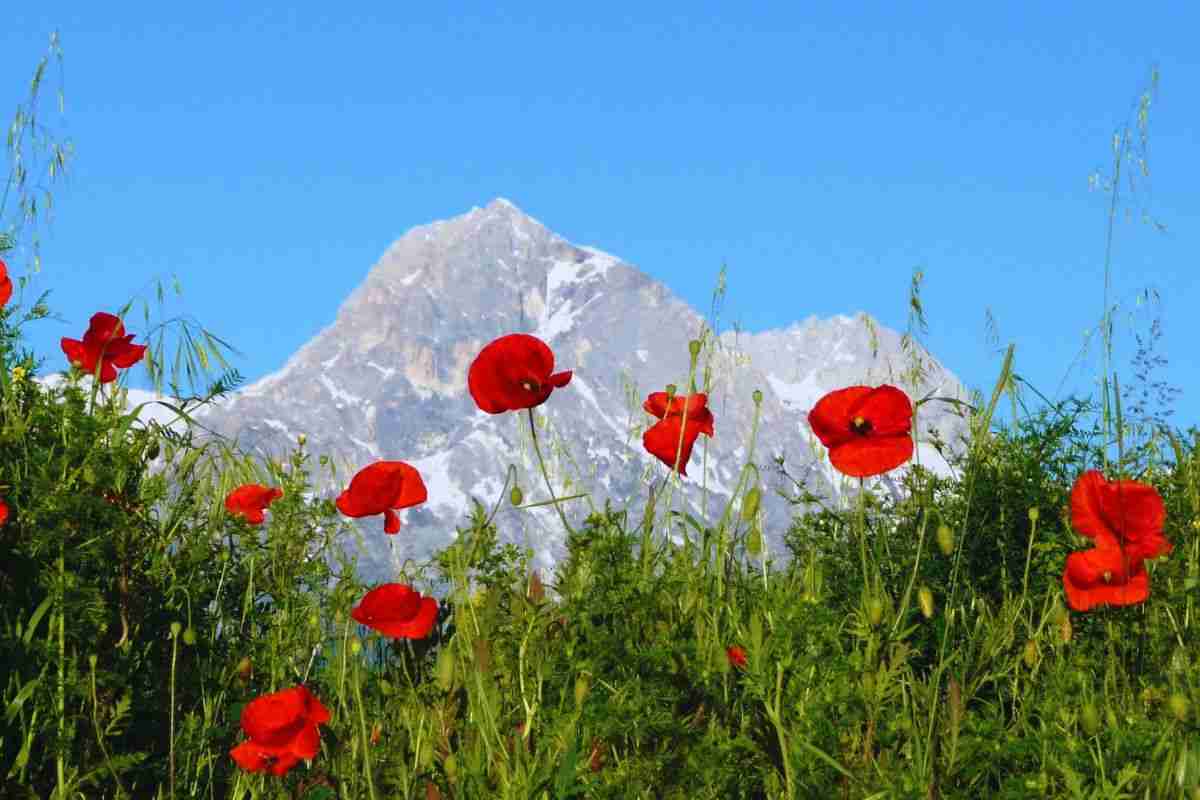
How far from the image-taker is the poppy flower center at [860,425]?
2811 millimetres

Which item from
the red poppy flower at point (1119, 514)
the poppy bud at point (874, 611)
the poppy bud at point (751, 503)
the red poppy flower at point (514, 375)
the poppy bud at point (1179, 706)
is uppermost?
the red poppy flower at point (514, 375)

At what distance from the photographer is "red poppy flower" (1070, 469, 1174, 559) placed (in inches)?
109

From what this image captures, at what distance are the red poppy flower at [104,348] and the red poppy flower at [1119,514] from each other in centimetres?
241

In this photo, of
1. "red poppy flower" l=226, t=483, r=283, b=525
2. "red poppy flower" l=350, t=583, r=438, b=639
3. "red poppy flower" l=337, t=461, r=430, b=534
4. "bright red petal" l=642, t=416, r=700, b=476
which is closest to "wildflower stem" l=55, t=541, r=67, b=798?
"red poppy flower" l=350, t=583, r=438, b=639

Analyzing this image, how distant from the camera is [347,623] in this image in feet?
9.23

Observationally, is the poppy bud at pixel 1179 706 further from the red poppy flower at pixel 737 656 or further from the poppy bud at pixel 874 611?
the red poppy flower at pixel 737 656

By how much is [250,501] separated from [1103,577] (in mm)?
2185

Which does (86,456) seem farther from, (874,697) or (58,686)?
(874,697)

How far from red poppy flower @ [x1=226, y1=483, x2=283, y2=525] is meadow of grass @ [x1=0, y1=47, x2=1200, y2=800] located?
1.4 inches

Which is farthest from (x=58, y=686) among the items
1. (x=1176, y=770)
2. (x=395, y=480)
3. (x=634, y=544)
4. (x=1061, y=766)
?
(x=1176, y=770)

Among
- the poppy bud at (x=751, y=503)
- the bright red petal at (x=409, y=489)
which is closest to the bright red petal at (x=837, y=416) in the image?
the poppy bud at (x=751, y=503)

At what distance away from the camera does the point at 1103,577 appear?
289cm

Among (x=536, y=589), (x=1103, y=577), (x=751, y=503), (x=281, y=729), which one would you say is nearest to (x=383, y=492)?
(x=536, y=589)

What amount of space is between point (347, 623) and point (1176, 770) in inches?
64.6
